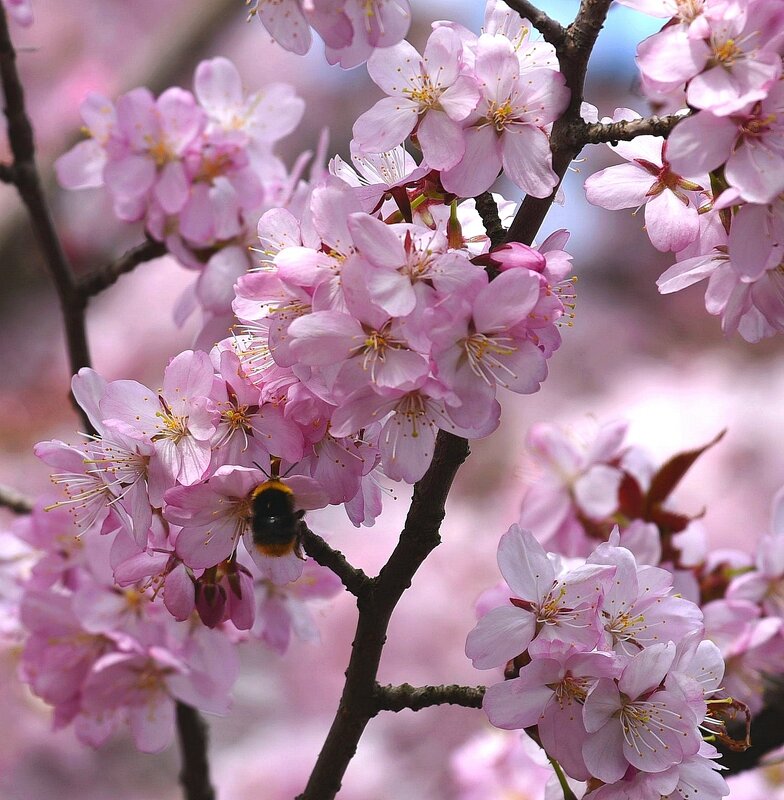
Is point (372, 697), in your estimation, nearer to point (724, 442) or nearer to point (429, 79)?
point (429, 79)

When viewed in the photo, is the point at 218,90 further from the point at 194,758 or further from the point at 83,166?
the point at 194,758

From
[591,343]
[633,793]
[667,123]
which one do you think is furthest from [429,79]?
[591,343]

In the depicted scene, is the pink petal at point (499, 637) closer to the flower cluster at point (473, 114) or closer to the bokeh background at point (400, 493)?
the flower cluster at point (473, 114)

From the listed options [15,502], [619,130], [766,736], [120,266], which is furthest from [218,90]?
[766,736]

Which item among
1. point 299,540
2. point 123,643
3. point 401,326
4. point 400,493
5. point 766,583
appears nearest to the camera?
point 401,326

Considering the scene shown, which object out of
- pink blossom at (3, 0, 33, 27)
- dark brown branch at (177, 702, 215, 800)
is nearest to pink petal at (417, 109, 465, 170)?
pink blossom at (3, 0, 33, 27)

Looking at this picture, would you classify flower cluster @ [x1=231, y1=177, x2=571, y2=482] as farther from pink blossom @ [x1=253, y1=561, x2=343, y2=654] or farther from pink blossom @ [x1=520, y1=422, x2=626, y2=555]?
pink blossom @ [x1=520, y1=422, x2=626, y2=555]
